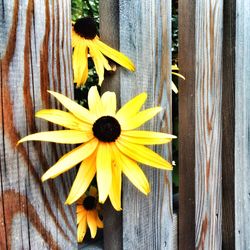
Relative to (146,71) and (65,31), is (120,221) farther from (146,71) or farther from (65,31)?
(65,31)

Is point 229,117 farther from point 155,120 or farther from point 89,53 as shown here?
point 89,53

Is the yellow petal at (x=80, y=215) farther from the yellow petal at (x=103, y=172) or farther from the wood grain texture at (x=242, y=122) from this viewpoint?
the wood grain texture at (x=242, y=122)

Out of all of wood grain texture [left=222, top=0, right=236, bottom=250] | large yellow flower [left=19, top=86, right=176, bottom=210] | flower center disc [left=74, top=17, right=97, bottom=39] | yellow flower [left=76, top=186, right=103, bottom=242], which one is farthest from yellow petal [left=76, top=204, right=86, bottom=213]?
wood grain texture [left=222, top=0, right=236, bottom=250]

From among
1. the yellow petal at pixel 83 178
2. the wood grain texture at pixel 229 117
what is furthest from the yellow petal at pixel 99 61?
the wood grain texture at pixel 229 117

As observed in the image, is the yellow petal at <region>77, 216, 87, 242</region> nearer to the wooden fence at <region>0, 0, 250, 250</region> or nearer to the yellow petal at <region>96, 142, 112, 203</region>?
the wooden fence at <region>0, 0, 250, 250</region>

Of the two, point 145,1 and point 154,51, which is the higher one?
point 145,1

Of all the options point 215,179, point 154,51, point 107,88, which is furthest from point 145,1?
point 215,179

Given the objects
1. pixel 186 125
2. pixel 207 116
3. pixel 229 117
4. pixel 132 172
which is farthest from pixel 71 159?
pixel 229 117
